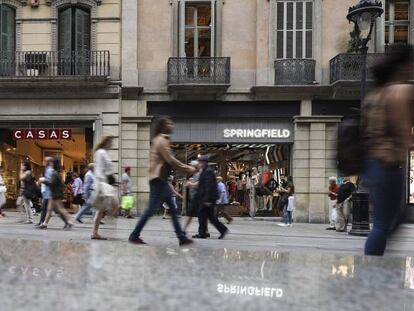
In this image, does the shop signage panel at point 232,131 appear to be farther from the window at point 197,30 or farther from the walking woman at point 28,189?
the walking woman at point 28,189

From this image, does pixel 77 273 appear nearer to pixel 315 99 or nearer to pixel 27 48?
pixel 315 99

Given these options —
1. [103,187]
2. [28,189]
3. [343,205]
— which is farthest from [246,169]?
[103,187]

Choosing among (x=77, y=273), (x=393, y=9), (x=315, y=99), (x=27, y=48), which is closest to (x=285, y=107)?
(x=315, y=99)

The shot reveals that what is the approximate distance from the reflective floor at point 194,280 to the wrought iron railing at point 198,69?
49.8ft

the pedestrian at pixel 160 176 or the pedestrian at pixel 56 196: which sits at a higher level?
the pedestrian at pixel 160 176

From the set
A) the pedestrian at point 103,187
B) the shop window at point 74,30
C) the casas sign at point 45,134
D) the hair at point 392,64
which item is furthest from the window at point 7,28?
the hair at point 392,64

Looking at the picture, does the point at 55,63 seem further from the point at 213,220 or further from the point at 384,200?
the point at 384,200

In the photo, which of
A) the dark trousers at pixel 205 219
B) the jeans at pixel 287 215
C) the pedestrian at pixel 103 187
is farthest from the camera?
the jeans at pixel 287 215

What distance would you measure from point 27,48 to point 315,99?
34.8ft

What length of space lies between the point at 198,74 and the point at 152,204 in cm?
1251

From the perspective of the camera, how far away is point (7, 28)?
1994 cm

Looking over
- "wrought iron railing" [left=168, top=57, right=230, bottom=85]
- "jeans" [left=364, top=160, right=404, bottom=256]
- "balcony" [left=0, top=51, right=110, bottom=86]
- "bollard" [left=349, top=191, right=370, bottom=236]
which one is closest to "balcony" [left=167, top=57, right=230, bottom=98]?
"wrought iron railing" [left=168, top=57, right=230, bottom=85]

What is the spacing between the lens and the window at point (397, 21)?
19.5m

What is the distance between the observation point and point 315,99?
19.1 meters
